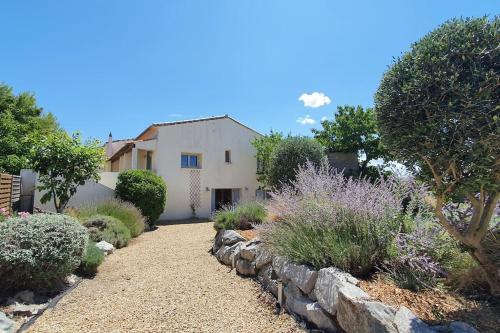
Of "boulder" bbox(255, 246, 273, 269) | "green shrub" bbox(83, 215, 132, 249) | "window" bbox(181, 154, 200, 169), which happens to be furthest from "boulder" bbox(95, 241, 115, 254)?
"window" bbox(181, 154, 200, 169)

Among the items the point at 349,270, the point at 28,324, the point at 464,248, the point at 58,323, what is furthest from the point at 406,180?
the point at 28,324

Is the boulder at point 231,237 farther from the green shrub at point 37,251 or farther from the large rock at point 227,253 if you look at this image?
the green shrub at point 37,251

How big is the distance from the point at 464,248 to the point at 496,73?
6.71ft

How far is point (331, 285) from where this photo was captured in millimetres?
3289

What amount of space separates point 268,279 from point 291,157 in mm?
7560

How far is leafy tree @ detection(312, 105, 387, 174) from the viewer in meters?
15.3

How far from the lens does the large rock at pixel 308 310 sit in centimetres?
327

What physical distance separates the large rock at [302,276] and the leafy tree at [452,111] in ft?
5.20

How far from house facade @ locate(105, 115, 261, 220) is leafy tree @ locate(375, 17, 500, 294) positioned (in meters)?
12.9

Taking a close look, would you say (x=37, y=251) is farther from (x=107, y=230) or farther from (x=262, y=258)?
(x=107, y=230)

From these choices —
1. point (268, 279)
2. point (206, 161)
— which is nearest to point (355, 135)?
point (206, 161)

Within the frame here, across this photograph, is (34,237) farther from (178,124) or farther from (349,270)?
(178,124)

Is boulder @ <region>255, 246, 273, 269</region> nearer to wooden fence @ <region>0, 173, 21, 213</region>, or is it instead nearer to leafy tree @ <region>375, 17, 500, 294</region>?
leafy tree @ <region>375, 17, 500, 294</region>

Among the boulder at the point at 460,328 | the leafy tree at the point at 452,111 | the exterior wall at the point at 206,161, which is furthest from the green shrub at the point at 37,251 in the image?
the exterior wall at the point at 206,161
